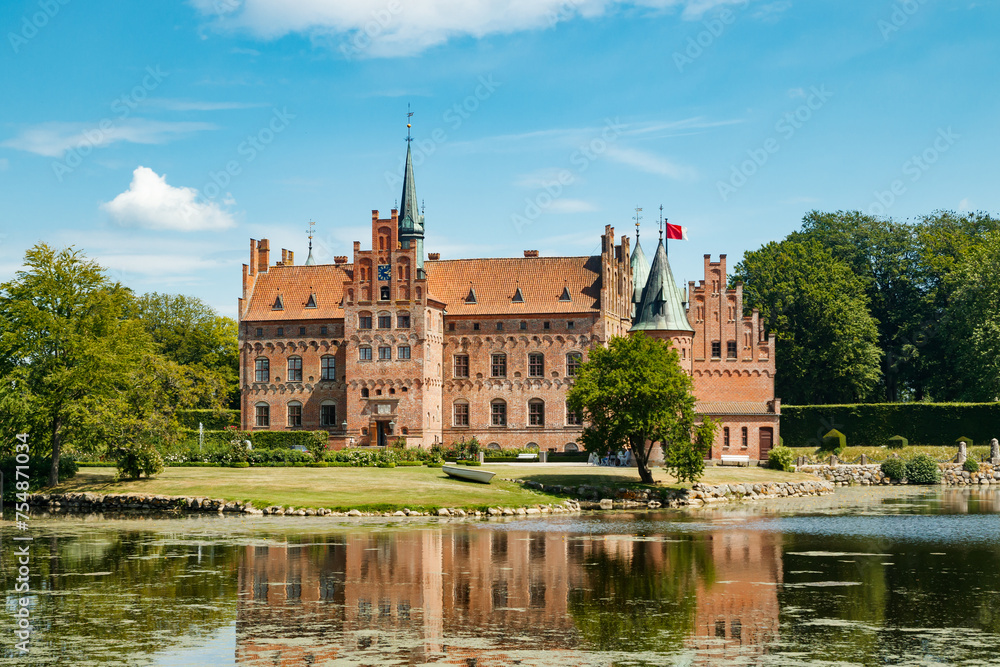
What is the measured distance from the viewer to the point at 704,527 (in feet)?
121

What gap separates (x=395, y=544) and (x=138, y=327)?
2545 centimetres

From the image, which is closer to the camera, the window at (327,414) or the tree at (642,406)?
the tree at (642,406)

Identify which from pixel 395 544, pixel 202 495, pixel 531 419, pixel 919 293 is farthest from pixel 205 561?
pixel 919 293

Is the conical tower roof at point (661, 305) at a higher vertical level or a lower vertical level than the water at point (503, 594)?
higher

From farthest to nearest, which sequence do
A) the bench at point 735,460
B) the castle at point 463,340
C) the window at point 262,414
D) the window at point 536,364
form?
the window at point 262,414, the window at point 536,364, the castle at point 463,340, the bench at point 735,460

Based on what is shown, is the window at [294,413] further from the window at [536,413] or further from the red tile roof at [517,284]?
the window at [536,413]

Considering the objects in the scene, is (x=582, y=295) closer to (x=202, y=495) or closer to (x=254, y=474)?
(x=254, y=474)

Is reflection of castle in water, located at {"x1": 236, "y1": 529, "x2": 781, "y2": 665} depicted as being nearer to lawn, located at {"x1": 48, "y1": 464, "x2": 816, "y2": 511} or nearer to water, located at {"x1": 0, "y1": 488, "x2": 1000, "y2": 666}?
water, located at {"x1": 0, "y1": 488, "x2": 1000, "y2": 666}

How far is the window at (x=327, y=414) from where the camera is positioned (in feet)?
237

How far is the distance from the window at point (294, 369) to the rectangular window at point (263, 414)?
2.68m

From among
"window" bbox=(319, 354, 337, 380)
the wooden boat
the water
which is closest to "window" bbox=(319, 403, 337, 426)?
"window" bbox=(319, 354, 337, 380)

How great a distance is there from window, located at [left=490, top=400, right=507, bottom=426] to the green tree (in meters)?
20.6

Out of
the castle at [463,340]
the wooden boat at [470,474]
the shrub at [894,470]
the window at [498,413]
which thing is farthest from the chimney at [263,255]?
the shrub at [894,470]

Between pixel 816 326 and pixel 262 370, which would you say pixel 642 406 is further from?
pixel 816 326
